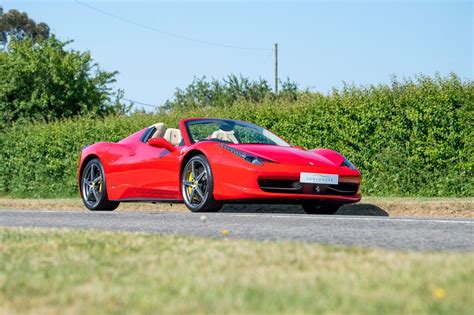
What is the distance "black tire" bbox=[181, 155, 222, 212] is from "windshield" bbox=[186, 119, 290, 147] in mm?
600

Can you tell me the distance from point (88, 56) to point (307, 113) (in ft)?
80.0

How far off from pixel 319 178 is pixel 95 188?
4275mm

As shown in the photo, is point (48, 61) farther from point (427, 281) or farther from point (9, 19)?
point (9, 19)

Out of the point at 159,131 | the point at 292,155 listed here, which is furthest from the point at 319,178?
the point at 159,131

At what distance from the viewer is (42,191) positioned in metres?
24.3

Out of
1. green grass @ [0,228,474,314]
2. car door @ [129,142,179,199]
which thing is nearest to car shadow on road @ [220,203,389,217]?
car door @ [129,142,179,199]

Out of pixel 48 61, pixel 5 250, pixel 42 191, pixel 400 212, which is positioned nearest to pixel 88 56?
pixel 48 61

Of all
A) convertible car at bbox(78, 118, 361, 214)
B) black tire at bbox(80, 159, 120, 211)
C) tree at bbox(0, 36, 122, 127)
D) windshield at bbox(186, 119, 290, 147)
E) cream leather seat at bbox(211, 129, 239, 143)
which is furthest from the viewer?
tree at bbox(0, 36, 122, 127)

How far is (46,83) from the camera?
122 ft

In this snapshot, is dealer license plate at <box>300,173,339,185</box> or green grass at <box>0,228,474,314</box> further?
dealer license plate at <box>300,173,339,185</box>

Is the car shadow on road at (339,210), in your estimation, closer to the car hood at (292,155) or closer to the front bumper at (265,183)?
the car hood at (292,155)

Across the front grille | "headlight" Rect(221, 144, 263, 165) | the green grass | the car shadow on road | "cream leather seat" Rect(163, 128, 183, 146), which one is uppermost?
"cream leather seat" Rect(163, 128, 183, 146)

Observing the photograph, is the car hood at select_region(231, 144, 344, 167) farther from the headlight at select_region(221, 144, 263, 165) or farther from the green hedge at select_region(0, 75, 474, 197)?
the green hedge at select_region(0, 75, 474, 197)

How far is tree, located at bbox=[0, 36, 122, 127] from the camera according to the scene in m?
35.2
